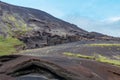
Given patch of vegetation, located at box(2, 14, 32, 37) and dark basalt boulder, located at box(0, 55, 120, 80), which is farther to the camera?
patch of vegetation, located at box(2, 14, 32, 37)

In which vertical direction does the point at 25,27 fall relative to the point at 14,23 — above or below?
below

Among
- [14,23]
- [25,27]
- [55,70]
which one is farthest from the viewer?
[25,27]

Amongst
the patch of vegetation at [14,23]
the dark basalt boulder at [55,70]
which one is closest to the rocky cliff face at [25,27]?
the patch of vegetation at [14,23]

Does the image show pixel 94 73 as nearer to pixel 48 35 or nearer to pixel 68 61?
pixel 68 61

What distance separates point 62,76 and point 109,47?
19444 millimetres

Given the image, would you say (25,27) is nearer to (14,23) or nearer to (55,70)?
(14,23)

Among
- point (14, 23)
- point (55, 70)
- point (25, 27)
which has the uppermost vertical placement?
point (14, 23)

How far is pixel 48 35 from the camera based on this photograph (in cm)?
13975

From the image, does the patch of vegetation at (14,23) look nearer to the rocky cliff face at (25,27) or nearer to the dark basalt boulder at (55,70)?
the rocky cliff face at (25,27)

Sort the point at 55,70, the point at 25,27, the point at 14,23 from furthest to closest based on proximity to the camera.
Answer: the point at 25,27 < the point at 14,23 < the point at 55,70

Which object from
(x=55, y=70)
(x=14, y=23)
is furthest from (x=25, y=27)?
(x=55, y=70)

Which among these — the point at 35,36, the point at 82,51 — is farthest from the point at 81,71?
the point at 35,36

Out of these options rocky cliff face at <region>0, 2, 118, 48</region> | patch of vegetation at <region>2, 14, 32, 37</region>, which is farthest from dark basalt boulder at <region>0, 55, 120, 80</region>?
patch of vegetation at <region>2, 14, 32, 37</region>

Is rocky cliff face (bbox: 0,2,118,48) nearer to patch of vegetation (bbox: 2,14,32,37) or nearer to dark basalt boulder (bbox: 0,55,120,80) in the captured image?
patch of vegetation (bbox: 2,14,32,37)
